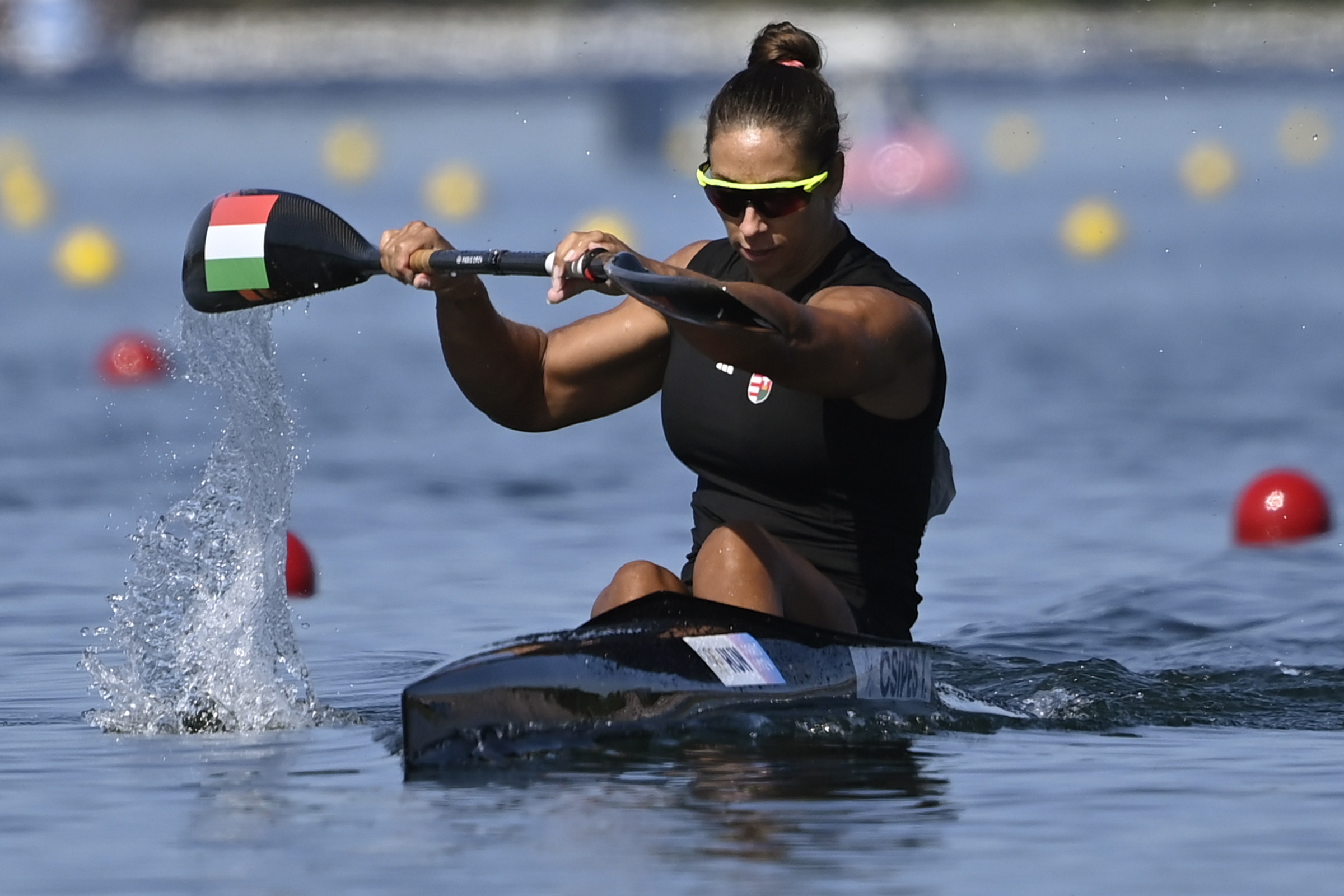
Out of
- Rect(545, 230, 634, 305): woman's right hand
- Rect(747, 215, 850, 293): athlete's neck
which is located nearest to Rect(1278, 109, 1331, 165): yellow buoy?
Rect(747, 215, 850, 293): athlete's neck

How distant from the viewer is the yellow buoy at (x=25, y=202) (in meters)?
26.6

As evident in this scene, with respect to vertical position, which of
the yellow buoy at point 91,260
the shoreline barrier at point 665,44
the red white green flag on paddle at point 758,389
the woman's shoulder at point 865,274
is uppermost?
the shoreline barrier at point 665,44

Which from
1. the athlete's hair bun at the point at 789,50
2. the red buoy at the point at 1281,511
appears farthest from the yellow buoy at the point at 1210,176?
the athlete's hair bun at the point at 789,50

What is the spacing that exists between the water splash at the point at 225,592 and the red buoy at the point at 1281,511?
413 centimetres

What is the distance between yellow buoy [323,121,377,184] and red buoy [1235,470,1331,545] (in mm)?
26259

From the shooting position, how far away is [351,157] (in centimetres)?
3578

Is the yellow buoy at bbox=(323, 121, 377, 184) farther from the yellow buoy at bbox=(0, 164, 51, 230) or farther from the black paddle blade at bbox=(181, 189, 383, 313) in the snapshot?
the black paddle blade at bbox=(181, 189, 383, 313)

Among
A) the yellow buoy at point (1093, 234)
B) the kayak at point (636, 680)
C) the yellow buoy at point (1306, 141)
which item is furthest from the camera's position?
the yellow buoy at point (1306, 141)

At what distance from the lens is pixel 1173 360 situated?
14.2 m

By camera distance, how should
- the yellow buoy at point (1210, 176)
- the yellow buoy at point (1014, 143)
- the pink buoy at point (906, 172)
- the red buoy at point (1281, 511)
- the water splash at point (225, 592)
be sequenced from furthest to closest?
the yellow buoy at point (1014, 143) < the yellow buoy at point (1210, 176) < the pink buoy at point (906, 172) < the red buoy at point (1281, 511) < the water splash at point (225, 592)

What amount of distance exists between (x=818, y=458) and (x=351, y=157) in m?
31.9

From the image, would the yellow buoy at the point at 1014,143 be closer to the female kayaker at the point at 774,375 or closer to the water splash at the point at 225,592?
the water splash at the point at 225,592

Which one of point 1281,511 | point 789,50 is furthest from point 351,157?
point 789,50

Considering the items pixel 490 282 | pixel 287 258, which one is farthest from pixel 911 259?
pixel 287 258
